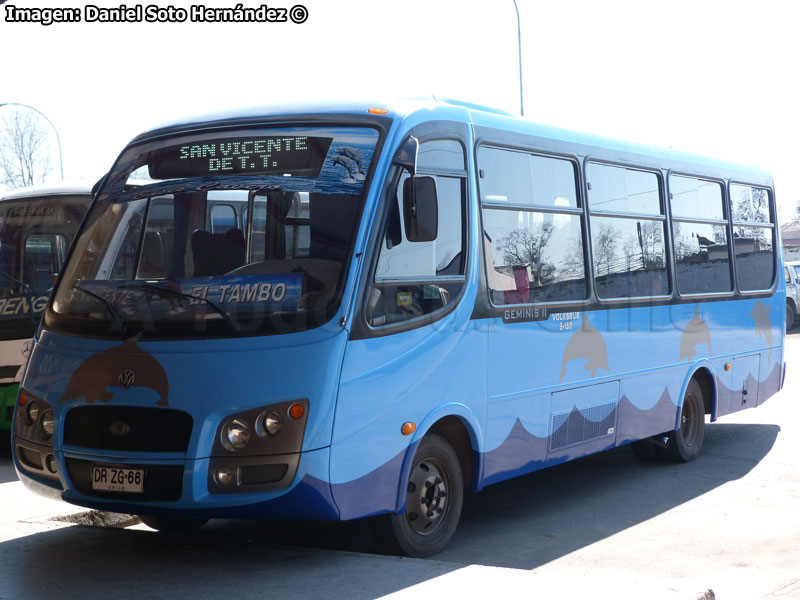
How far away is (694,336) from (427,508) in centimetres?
455

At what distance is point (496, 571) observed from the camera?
5781mm

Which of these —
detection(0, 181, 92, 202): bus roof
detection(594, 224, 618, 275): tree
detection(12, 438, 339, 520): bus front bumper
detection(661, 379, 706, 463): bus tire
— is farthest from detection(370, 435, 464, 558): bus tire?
detection(0, 181, 92, 202): bus roof

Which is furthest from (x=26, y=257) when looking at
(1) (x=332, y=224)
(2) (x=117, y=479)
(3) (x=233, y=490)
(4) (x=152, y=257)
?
(3) (x=233, y=490)

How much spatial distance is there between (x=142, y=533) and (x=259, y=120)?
2.84m

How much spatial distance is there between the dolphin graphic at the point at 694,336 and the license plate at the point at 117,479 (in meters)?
5.81

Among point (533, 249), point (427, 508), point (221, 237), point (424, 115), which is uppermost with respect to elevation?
point (424, 115)

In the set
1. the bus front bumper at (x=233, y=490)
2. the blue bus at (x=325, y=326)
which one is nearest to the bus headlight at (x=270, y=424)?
the blue bus at (x=325, y=326)

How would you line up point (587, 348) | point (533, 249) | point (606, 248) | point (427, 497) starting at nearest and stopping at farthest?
point (427, 497) → point (533, 249) → point (587, 348) → point (606, 248)

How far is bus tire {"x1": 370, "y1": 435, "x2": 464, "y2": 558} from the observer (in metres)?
6.59

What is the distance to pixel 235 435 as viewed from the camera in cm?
590

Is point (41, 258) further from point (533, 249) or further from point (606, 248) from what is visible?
point (606, 248)

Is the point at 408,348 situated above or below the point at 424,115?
below

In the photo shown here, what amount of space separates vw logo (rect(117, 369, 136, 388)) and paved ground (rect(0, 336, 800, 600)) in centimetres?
107

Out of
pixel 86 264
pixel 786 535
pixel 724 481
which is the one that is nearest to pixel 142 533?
pixel 86 264
